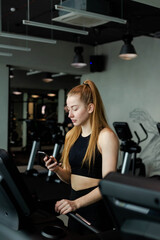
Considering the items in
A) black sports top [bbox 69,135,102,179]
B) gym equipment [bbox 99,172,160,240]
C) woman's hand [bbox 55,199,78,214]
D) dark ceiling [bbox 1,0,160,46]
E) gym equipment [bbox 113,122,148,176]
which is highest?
dark ceiling [bbox 1,0,160,46]

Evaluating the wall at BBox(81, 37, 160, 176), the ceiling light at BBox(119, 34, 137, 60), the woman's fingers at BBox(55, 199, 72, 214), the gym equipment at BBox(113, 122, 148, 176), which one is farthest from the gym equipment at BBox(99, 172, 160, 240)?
the wall at BBox(81, 37, 160, 176)

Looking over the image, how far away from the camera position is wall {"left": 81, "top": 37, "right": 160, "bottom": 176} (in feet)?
22.4

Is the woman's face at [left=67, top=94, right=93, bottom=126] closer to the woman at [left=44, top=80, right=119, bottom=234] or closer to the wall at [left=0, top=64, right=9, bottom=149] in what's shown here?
the woman at [left=44, top=80, right=119, bottom=234]

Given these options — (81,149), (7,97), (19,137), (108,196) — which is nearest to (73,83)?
(19,137)

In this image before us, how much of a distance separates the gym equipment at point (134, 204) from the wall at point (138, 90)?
615 centimetres

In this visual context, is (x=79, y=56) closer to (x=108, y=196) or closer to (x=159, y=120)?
(x=159, y=120)

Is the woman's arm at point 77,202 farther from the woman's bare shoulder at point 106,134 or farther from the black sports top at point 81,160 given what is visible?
the woman's bare shoulder at point 106,134

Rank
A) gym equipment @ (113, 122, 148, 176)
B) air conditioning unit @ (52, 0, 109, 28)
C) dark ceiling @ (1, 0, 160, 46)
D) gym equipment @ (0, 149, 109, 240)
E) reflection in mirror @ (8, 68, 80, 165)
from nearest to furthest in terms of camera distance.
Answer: gym equipment @ (0, 149, 109, 240), air conditioning unit @ (52, 0, 109, 28), dark ceiling @ (1, 0, 160, 46), gym equipment @ (113, 122, 148, 176), reflection in mirror @ (8, 68, 80, 165)

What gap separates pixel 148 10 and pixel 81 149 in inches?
165

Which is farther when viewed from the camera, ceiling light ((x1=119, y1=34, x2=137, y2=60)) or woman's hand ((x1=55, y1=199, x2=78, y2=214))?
ceiling light ((x1=119, y1=34, x2=137, y2=60))

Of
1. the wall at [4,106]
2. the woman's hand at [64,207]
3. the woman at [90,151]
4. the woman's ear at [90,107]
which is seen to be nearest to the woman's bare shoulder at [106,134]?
the woman at [90,151]

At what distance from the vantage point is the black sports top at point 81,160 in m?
1.66

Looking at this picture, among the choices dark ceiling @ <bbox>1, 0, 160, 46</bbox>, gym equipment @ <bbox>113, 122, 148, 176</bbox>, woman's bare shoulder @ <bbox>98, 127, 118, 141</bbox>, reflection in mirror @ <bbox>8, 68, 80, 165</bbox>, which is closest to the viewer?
woman's bare shoulder @ <bbox>98, 127, 118, 141</bbox>

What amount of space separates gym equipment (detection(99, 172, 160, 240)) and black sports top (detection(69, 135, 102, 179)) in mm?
892
